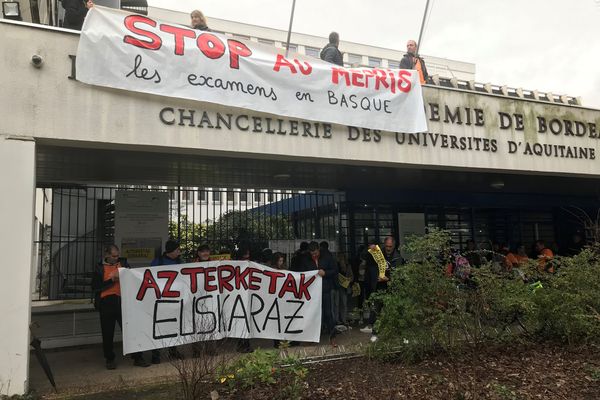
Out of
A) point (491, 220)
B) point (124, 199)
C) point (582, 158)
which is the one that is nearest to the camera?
point (582, 158)

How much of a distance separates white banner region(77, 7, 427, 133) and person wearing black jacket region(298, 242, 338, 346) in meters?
2.15

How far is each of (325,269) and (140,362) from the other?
128 inches

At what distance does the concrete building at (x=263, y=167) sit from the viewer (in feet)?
18.8

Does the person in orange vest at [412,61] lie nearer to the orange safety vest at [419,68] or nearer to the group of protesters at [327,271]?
the orange safety vest at [419,68]

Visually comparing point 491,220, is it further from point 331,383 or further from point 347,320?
point 331,383

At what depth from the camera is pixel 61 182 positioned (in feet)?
35.4

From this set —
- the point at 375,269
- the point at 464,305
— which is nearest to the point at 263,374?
the point at 464,305

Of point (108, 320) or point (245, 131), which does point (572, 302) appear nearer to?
point (245, 131)

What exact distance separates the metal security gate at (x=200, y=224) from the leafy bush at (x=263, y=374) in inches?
211

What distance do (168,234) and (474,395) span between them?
7422 millimetres

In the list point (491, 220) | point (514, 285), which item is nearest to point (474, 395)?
point (514, 285)

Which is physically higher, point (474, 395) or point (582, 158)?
point (582, 158)

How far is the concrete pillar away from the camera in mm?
5461

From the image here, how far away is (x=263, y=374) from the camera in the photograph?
5.14 metres
